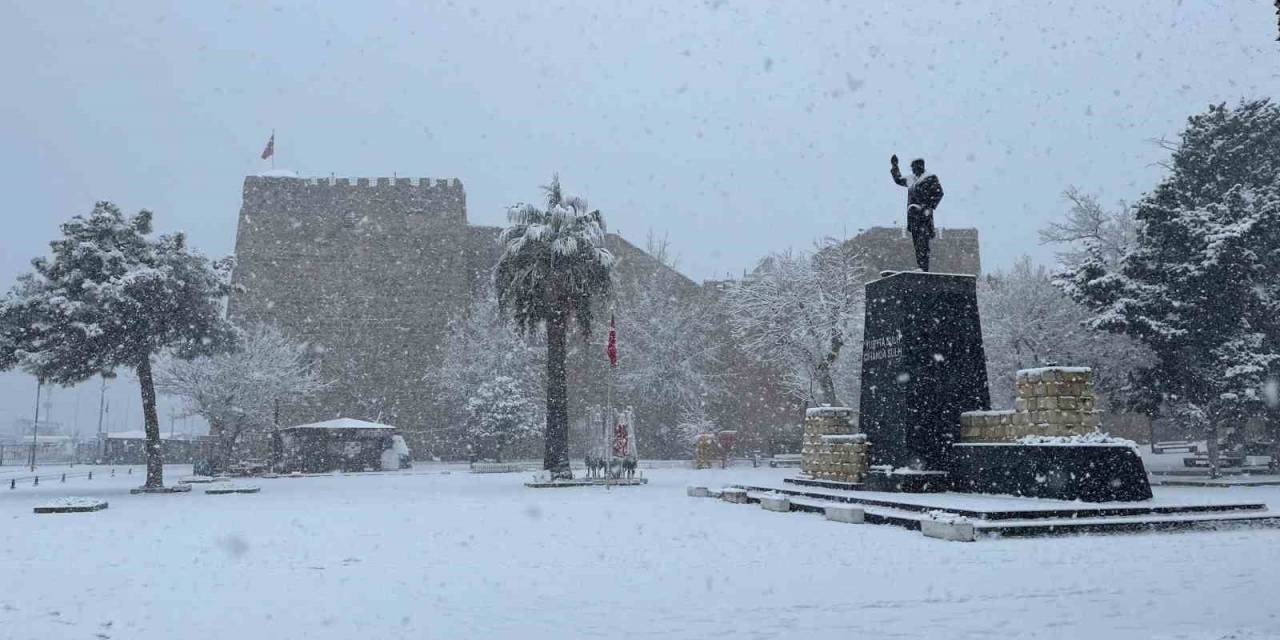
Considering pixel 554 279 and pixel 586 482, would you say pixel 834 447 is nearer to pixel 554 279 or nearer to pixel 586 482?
pixel 586 482

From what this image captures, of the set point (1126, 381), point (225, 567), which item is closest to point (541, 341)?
point (1126, 381)

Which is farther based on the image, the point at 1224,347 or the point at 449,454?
the point at 449,454

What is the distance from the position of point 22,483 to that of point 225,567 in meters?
23.0

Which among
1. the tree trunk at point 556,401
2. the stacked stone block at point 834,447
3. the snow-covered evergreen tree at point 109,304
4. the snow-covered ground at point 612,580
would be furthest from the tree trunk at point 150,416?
the stacked stone block at point 834,447

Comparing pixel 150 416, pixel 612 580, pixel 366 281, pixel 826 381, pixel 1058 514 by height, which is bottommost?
pixel 612 580

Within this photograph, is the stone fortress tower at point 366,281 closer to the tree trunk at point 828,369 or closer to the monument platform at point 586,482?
the tree trunk at point 828,369

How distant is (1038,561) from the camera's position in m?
7.98

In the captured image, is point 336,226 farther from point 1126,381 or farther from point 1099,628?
point 1099,628

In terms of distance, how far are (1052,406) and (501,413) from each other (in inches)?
913

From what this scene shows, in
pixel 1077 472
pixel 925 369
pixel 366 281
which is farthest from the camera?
pixel 366 281

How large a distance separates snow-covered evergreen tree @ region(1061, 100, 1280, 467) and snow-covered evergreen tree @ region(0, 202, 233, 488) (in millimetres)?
21907

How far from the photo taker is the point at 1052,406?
40.1 feet

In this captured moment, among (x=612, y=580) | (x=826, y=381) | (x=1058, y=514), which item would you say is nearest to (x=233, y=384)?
(x=826, y=381)

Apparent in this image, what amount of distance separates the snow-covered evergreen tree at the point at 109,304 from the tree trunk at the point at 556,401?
8.22 m
